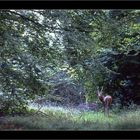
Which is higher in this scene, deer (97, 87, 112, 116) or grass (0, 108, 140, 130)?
deer (97, 87, 112, 116)

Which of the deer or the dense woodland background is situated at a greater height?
the dense woodland background

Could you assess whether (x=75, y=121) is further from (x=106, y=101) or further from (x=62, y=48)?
(x=62, y=48)

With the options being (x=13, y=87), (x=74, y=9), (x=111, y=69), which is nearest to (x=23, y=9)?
(x=74, y=9)

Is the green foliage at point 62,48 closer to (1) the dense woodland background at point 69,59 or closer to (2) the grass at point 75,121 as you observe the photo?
(1) the dense woodland background at point 69,59

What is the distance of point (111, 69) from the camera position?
2662mm

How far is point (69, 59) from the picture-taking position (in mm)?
2676

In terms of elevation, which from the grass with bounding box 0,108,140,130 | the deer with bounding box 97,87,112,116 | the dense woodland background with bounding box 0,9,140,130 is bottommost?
the grass with bounding box 0,108,140,130

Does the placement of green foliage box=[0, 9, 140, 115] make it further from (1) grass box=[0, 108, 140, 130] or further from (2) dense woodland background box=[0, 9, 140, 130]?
(1) grass box=[0, 108, 140, 130]

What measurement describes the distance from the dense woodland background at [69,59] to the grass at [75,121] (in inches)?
2.8

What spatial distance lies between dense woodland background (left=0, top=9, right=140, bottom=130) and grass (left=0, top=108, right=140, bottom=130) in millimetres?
70

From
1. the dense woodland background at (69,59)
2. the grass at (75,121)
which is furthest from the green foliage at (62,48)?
the grass at (75,121)

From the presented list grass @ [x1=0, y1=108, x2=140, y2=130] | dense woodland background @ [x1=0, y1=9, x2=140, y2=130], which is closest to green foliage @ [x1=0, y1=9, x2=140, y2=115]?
dense woodland background @ [x1=0, y1=9, x2=140, y2=130]

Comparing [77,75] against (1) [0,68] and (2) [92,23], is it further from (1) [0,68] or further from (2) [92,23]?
(1) [0,68]

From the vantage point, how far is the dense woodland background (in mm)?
2619
